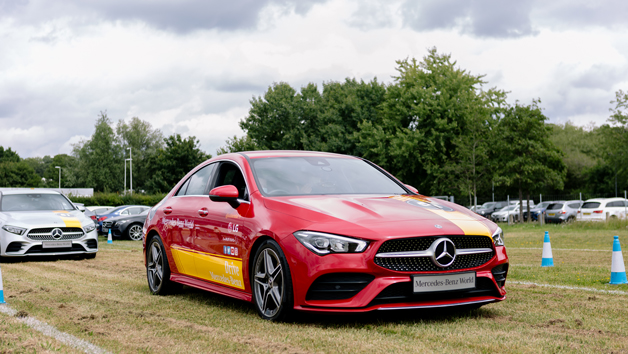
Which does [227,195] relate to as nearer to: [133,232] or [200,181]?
[200,181]

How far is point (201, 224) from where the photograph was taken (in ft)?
21.7

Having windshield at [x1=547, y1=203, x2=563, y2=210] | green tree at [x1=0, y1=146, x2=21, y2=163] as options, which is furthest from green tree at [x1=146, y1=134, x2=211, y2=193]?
green tree at [x1=0, y1=146, x2=21, y2=163]

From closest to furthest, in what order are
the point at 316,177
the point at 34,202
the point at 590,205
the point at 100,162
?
the point at 316,177 → the point at 34,202 → the point at 590,205 → the point at 100,162

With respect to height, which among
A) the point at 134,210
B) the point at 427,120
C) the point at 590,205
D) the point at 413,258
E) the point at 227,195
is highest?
the point at 427,120

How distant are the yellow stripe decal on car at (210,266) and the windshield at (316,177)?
0.78m

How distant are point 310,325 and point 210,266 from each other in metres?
1.62

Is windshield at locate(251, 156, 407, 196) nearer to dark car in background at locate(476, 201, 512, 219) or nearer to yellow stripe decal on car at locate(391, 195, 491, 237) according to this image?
yellow stripe decal on car at locate(391, 195, 491, 237)

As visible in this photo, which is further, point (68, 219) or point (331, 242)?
point (68, 219)

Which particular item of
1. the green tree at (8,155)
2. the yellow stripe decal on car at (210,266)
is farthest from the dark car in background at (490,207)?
the green tree at (8,155)

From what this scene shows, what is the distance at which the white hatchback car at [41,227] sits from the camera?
42.5 ft

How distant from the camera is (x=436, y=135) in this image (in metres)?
42.8

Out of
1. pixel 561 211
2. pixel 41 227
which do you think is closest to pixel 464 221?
pixel 41 227

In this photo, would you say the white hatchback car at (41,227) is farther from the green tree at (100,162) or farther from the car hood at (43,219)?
the green tree at (100,162)

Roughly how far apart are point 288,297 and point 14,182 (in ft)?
431
